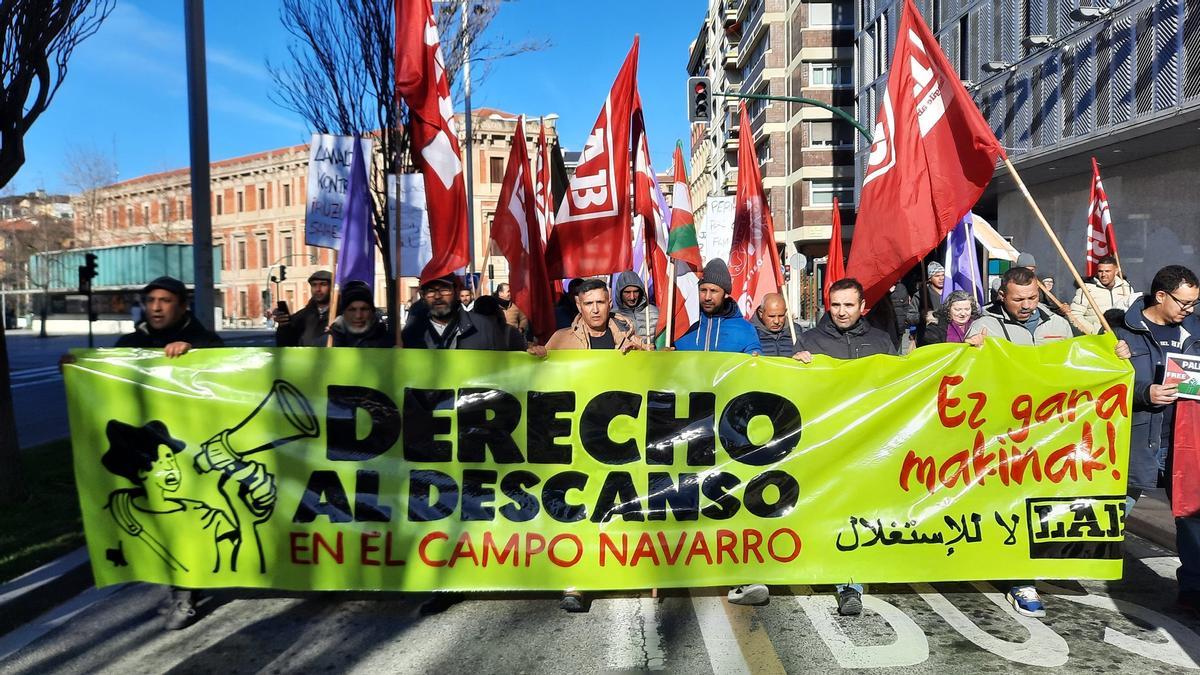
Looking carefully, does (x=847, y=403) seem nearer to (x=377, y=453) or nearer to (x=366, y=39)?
(x=377, y=453)

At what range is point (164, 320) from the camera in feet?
16.1

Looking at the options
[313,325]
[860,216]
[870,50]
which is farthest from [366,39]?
[870,50]

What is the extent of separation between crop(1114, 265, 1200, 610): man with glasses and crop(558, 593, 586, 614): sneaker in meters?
2.92

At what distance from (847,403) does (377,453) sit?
2.40 metres

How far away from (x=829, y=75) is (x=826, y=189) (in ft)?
17.7

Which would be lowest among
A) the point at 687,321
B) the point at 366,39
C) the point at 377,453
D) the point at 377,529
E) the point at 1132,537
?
the point at 1132,537

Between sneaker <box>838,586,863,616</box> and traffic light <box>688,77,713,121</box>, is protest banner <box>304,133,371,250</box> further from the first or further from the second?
traffic light <box>688,77,713,121</box>

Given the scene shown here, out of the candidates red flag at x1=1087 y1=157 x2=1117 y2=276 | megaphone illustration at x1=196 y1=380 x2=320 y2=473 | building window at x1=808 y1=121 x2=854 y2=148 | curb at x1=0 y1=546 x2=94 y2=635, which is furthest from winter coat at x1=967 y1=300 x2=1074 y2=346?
Result: building window at x1=808 y1=121 x2=854 y2=148

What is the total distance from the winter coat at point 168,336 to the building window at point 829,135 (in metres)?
40.8

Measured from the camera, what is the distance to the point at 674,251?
7.57 m

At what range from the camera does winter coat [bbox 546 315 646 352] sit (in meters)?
5.21

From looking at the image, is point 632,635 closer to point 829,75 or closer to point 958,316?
point 958,316

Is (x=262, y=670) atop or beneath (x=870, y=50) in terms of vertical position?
beneath

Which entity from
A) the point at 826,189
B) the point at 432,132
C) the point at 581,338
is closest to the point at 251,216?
the point at 826,189
